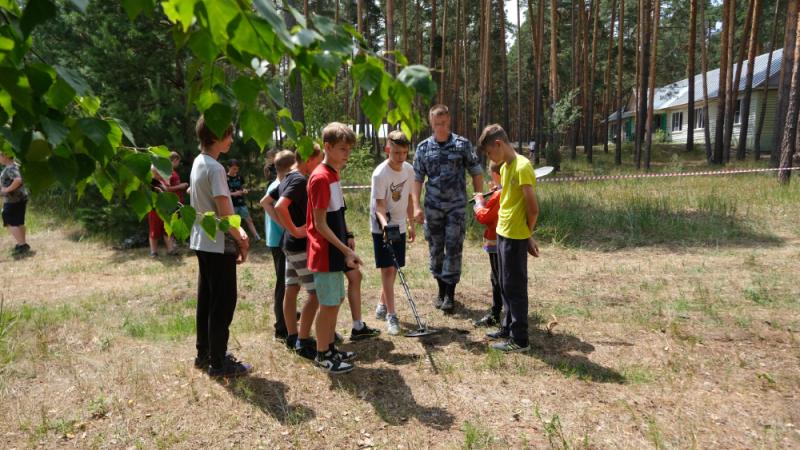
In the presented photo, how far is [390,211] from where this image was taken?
16.9ft

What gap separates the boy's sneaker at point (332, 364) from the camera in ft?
13.3

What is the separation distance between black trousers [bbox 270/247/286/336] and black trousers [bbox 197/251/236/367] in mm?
865

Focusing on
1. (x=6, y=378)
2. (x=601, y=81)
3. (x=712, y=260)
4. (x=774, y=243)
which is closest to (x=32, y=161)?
(x=6, y=378)

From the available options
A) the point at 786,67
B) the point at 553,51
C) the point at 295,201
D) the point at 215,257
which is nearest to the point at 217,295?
the point at 215,257

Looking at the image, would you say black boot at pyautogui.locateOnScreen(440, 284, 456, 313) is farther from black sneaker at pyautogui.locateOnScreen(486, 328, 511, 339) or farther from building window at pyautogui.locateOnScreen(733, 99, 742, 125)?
building window at pyautogui.locateOnScreen(733, 99, 742, 125)

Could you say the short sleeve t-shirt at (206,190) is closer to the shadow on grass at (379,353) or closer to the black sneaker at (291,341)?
the black sneaker at (291,341)

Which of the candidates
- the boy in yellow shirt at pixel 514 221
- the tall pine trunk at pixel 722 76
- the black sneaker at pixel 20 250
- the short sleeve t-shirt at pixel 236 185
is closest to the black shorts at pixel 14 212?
the black sneaker at pixel 20 250

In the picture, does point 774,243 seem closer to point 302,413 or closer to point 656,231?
point 656,231

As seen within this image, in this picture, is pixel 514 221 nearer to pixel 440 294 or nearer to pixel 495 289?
pixel 495 289

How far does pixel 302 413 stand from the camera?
3.59m

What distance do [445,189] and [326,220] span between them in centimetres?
186

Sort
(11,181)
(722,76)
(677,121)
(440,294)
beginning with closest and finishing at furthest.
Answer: (440,294) < (11,181) < (722,76) < (677,121)

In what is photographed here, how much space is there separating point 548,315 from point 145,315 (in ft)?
14.2

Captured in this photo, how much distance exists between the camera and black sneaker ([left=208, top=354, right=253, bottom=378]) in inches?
159
